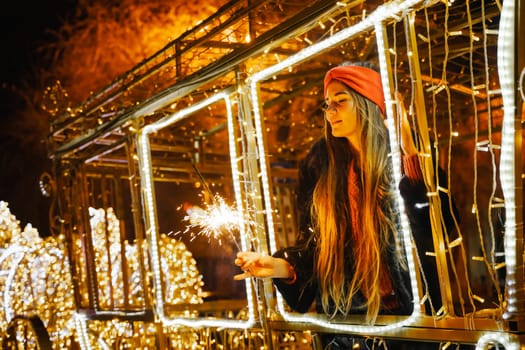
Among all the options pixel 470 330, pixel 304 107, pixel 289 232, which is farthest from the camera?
pixel 289 232

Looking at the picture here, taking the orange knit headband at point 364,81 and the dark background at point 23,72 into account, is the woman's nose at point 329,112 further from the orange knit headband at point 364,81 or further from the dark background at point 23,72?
the dark background at point 23,72

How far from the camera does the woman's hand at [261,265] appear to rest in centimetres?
398

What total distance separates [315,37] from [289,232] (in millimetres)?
4860

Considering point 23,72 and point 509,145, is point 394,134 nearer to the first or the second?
point 509,145

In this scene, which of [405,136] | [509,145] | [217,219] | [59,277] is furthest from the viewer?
[59,277]

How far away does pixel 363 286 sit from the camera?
3721 mm

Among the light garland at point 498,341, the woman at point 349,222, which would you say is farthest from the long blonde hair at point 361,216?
the light garland at point 498,341

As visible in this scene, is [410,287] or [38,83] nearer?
[410,287]

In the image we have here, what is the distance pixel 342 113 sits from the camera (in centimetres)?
380

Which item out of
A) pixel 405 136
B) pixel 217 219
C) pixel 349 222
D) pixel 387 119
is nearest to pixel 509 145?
pixel 405 136

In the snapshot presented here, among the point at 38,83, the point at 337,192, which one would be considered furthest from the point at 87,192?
the point at 38,83

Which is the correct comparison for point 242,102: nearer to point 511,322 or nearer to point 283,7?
point 283,7

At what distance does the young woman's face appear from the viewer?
3773 mm

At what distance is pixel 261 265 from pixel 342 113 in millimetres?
1138
